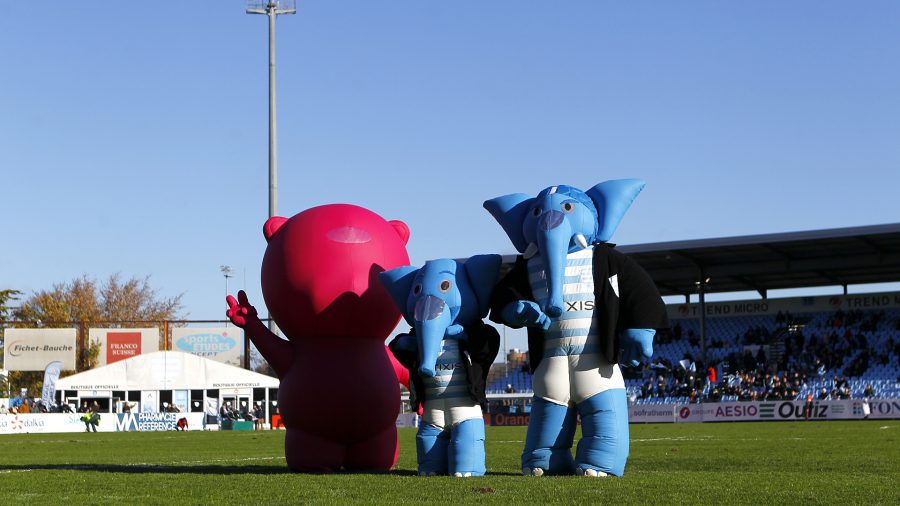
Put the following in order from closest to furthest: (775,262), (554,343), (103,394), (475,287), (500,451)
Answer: (554,343) → (475,287) → (500,451) → (775,262) → (103,394)

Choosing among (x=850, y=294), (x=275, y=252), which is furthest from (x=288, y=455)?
(x=850, y=294)

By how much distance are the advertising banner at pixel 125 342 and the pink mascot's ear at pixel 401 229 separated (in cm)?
3998

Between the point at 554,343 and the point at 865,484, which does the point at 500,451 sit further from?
the point at 865,484

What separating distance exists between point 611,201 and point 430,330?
1959 mm

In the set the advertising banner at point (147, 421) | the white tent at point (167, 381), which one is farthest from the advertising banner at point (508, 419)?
the advertising banner at point (147, 421)

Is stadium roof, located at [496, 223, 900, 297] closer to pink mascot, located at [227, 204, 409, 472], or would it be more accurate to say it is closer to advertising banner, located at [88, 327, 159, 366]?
advertising banner, located at [88, 327, 159, 366]

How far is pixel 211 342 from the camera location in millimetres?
50750

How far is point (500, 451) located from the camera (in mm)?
16359

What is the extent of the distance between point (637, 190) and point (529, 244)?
1169 millimetres

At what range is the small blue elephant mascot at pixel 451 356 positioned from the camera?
9.70m

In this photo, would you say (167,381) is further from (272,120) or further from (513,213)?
(513,213)

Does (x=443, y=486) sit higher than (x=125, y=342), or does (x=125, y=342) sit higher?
(x=125, y=342)

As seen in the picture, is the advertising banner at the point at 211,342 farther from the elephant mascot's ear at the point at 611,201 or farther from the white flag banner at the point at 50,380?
the elephant mascot's ear at the point at 611,201

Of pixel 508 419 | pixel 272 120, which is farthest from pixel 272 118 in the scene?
pixel 508 419
